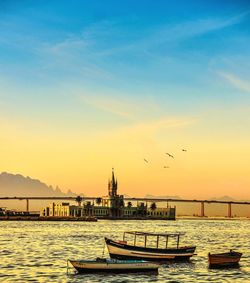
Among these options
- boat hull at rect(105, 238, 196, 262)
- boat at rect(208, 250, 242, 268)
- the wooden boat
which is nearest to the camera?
the wooden boat

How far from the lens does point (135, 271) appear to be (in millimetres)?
62031

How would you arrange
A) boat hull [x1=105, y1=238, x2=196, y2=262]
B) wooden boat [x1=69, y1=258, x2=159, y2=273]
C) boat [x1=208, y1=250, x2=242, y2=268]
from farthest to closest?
boat hull [x1=105, y1=238, x2=196, y2=262], boat [x1=208, y1=250, x2=242, y2=268], wooden boat [x1=69, y1=258, x2=159, y2=273]

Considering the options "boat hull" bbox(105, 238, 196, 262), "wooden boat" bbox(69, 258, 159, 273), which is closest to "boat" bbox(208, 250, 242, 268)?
"boat hull" bbox(105, 238, 196, 262)

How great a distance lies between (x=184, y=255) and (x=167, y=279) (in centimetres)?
1555

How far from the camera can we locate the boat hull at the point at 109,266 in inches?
2370

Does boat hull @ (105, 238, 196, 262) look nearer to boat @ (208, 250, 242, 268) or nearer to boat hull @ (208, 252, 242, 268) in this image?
boat @ (208, 250, 242, 268)

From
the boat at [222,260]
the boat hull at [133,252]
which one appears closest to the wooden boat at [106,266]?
the boat hull at [133,252]

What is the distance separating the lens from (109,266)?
198 ft

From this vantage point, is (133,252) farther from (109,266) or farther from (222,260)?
(109,266)

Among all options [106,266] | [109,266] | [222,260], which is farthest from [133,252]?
[106,266]

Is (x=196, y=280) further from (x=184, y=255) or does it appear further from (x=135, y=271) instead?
(x=184, y=255)

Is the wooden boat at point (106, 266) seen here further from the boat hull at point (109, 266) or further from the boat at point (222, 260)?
the boat at point (222, 260)

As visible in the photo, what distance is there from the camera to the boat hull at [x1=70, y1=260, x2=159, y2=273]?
60.2 metres

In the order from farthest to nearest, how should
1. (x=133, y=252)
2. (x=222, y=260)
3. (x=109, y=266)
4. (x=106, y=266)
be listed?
(x=133, y=252) → (x=222, y=260) → (x=109, y=266) → (x=106, y=266)
